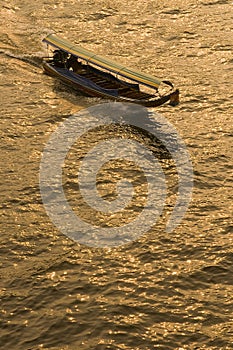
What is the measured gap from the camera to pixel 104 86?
3859 centimetres

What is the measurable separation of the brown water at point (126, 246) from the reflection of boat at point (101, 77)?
919 mm

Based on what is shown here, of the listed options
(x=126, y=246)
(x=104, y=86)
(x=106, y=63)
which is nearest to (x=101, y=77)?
(x=104, y=86)

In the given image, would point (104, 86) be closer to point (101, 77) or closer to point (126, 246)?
point (101, 77)

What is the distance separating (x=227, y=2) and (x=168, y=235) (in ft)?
97.3

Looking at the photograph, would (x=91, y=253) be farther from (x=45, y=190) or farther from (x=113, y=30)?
(x=113, y=30)

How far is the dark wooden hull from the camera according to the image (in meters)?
36.4

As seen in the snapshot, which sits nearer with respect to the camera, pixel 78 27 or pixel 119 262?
pixel 119 262

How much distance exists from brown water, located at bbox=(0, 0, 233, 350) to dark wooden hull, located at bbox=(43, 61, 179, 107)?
750mm

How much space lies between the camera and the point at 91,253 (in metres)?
26.8

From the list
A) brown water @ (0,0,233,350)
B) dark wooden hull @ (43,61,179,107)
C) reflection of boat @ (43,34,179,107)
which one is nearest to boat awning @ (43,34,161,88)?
reflection of boat @ (43,34,179,107)

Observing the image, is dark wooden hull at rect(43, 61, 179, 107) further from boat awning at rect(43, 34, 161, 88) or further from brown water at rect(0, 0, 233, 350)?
boat awning at rect(43, 34, 161, 88)

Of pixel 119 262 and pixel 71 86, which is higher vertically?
pixel 71 86

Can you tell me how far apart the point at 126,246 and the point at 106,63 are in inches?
589

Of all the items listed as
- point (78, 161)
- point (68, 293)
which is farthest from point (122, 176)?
point (68, 293)
